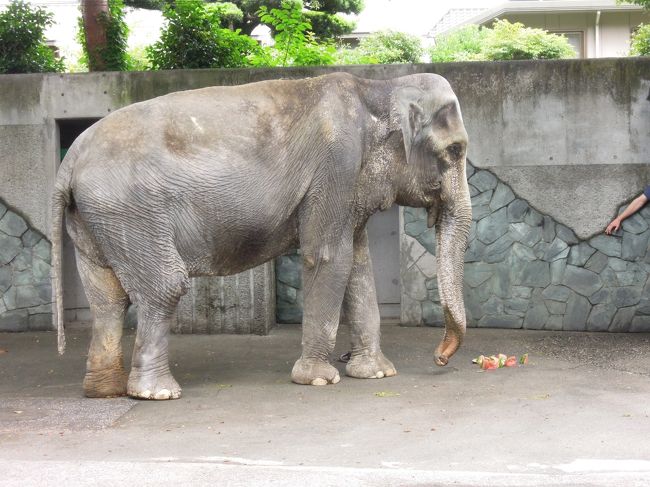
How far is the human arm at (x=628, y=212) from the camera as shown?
9625 millimetres

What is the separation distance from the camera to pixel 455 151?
7.56 m

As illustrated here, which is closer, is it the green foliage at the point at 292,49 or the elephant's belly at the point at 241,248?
the elephant's belly at the point at 241,248

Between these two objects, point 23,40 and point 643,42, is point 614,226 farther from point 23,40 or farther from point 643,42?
point 643,42

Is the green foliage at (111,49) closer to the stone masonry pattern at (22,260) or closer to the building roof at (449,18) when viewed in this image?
the stone masonry pattern at (22,260)

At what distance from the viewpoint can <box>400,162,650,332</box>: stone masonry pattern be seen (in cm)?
988

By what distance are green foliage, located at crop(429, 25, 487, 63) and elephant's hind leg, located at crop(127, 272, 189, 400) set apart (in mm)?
15623

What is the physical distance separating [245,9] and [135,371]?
61.6ft

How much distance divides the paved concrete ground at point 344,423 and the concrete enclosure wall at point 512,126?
146 cm

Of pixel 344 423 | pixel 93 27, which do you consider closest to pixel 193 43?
pixel 93 27

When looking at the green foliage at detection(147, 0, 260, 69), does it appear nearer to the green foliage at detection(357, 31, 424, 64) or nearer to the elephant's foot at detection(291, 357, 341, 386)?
the elephant's foot at detection(291, 357, 341, 386)

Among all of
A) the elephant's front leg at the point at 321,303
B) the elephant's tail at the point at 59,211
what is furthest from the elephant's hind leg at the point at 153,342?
the elephant's front leg at the point at 321,303

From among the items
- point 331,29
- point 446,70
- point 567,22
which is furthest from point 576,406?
point 567,22

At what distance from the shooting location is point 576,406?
265 inches

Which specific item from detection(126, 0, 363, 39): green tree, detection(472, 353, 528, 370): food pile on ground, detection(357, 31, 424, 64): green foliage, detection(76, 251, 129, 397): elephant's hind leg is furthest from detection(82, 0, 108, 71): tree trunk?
detection(357, 31, 424, 64): green foliage
